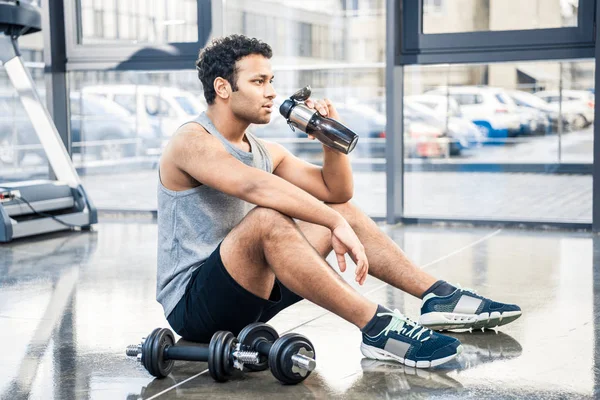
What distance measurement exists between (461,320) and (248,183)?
28.8 inches

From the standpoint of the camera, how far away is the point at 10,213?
13.1 feet

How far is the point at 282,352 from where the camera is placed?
5.76 ft

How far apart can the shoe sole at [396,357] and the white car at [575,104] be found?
8.68ft

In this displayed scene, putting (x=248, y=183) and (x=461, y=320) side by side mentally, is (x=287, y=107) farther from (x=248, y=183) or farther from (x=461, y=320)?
(x=461, y=320)

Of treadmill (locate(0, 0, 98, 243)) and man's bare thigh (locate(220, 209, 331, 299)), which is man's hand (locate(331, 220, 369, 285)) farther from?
treadmill (locate(0, 0, 98, 243))

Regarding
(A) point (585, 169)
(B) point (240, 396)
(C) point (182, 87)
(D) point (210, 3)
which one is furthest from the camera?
(C) point (182, 87)

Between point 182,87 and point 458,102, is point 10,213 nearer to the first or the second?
point 182,87

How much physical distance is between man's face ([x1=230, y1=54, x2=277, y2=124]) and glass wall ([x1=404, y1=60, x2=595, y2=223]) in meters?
2.60

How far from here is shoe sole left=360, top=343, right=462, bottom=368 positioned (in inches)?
74.3

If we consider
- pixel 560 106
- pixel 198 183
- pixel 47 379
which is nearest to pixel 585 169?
pixel 560 106

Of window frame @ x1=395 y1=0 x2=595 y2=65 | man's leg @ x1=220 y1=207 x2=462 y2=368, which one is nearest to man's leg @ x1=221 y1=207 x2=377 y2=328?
man's leg @ x1=220 y1=207 x2=462 y2=368

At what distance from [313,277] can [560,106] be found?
290cm

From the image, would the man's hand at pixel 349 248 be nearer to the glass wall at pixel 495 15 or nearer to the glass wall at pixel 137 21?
the glass wall at pixel 495 15

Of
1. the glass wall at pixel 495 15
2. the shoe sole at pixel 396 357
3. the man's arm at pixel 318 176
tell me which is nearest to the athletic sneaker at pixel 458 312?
the shoe sole at pixel 396 357
